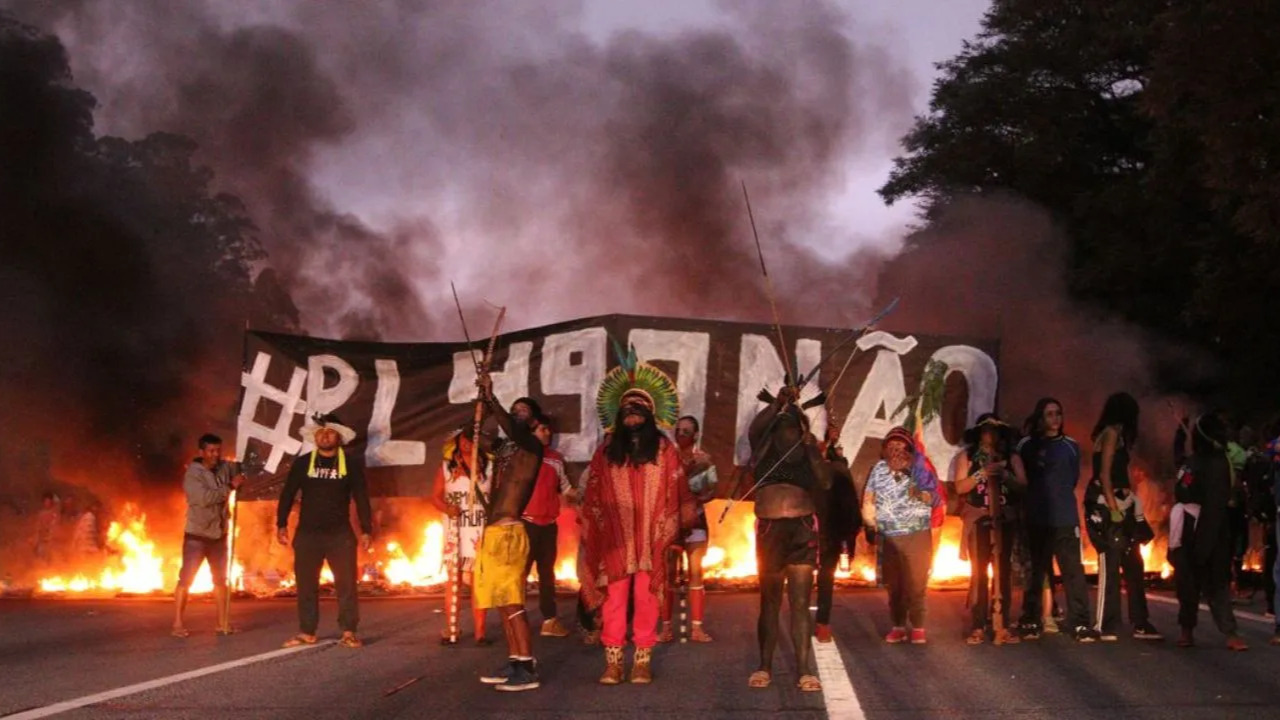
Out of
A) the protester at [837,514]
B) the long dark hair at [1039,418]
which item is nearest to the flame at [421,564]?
the protester at [837,514]

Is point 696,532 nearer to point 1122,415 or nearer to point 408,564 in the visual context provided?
point 1122,415

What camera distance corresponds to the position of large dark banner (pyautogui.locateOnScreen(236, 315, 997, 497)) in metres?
19.0

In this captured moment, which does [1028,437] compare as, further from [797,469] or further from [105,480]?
[105,480]

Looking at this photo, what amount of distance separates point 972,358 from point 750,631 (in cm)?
693

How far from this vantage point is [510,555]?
9.77m

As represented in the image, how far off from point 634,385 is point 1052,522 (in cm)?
538

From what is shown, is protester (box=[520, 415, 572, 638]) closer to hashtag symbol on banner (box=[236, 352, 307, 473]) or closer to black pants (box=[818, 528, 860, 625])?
black pants (box=[818, 528, 860, 625])

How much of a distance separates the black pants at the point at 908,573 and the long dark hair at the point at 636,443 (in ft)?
10.9

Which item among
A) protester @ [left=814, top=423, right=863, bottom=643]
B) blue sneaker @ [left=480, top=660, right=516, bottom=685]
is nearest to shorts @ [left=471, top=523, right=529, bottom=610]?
blue sneaker @ [left=480, top=660, right=516, bottom=685]

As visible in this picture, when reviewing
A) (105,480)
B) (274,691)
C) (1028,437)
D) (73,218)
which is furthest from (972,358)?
(73,218)

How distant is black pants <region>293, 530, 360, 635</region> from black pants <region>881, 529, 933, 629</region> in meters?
4.14

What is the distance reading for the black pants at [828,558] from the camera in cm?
1278

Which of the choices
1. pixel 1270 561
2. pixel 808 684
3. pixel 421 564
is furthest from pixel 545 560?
pixel 1270 561

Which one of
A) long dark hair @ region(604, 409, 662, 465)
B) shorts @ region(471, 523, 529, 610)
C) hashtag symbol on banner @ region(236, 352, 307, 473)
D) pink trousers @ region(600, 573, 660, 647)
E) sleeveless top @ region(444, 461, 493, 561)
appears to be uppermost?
hashtag symbol on banner @ region(236, 352, 307, 473)
